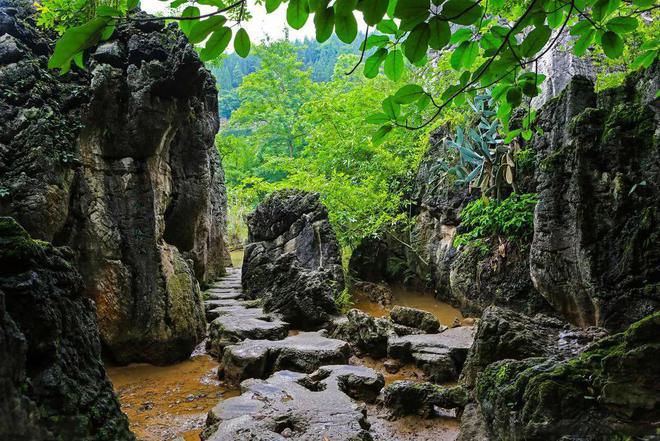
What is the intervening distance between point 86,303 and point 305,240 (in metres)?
7.60

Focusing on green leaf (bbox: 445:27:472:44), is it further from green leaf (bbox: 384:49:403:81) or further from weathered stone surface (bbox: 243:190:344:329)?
weathered stone surface (bbox: 243:190:344:329)

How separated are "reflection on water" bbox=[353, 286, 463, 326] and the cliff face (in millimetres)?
4620

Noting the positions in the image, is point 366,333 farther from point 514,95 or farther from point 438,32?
point 438,32

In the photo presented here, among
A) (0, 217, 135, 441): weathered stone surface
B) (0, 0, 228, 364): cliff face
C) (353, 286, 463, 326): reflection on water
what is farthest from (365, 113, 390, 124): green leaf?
(353, 286, 463, 326): reflection on water

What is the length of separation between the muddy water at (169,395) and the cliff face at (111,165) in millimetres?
310

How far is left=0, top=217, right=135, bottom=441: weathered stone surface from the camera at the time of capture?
1.49 m

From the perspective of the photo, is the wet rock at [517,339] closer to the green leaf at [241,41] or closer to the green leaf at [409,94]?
the green leaf at [409,94]

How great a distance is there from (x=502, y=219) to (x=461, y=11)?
276 inches

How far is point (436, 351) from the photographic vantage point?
5773 mm

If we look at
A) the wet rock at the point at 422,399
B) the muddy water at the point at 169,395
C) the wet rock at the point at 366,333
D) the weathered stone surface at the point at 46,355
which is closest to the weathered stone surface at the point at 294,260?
the wet rock at the point at 366,333

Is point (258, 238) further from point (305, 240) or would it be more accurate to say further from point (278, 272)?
point (278, 272)

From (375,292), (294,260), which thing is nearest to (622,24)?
(294,260)

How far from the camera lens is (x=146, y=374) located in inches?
218

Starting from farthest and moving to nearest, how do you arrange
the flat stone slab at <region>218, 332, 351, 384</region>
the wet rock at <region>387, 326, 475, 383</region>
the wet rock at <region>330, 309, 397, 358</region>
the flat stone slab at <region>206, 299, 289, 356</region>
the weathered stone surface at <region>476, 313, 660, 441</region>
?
1. the wet rock at <region>330, 309, 397, 358</region>
2. the flat stone slab at <region>206, 299, 289, 356</region>
3. the wet rock at <region>387, 326, 475, 383</region>
4. the flat stone slab at <region>218, 332, 351, 384</region>
5. the weathered stone surface at <region>476, 313, 660, 441</region>
